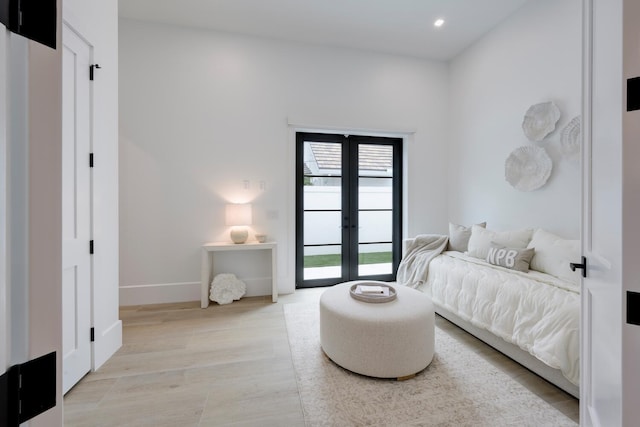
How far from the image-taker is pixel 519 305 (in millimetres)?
2006

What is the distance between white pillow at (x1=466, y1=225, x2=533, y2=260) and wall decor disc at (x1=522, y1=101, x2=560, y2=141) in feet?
3.49

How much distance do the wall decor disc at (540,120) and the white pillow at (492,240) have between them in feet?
3.49

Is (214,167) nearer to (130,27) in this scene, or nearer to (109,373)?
(130,27)

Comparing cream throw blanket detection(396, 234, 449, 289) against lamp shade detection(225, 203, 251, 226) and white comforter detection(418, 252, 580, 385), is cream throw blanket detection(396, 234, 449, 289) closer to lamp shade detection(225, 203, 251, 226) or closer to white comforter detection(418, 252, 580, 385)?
white comforter detection(418, 252, 580, 385)

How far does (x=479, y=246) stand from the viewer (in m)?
2.92

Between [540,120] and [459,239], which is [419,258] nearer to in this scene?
[459,239]

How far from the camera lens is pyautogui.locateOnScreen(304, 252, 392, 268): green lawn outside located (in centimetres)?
405

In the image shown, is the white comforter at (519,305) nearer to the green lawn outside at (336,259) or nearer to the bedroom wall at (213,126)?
the green lawn outside at (336,259)

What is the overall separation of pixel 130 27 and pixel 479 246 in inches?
191

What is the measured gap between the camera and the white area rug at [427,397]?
154cm

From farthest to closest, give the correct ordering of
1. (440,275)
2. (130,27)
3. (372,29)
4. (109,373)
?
(372,29) < (130,27) < (440,275) < (109,373)

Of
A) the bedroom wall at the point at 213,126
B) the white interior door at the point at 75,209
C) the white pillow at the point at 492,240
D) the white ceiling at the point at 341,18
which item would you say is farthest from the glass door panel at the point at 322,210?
the white interior door at the point at 75,209
